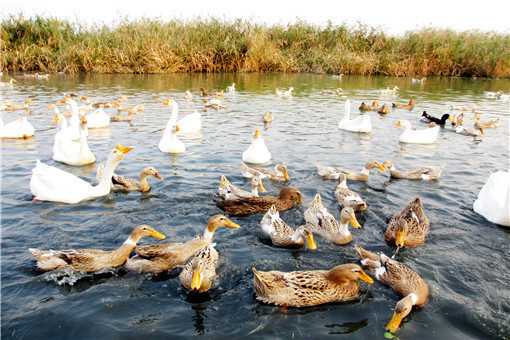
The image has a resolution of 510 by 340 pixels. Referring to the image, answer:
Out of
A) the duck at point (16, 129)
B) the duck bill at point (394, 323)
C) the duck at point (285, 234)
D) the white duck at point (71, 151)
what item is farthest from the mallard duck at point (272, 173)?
the duck at point (16, 129)

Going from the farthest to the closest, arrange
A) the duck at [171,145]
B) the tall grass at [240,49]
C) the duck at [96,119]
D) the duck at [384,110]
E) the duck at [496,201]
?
1. the tall grass at [240,49]
2. the duck at [384,110]
3. the duck at [96,119]
4. the duck at [171,145]
5. the duck at [496,201]

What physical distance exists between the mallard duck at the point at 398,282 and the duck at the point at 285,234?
2.40 ft

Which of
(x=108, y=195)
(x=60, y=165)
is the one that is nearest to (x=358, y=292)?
(x=108, y=195)

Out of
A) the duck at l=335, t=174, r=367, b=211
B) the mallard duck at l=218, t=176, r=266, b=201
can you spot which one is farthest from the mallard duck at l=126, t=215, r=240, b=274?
the duck at l=335, t=174, r=367, b=211

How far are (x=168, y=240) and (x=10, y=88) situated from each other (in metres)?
19.5

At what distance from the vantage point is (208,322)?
457cm

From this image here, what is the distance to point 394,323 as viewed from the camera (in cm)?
454

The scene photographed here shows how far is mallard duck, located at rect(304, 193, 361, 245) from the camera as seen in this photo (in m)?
6.55

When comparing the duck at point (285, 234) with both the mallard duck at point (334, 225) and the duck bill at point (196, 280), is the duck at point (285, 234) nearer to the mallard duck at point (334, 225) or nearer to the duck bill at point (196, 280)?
the mallard duck at point (334, 225)

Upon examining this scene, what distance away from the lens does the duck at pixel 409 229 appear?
6238mm

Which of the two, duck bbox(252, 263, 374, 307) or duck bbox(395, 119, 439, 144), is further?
duck bbox(395, 119, 439, 144)

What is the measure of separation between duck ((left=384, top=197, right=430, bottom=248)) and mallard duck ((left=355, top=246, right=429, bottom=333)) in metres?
0.62

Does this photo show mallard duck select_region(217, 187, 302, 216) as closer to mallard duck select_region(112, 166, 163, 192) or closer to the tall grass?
mallard duck select_region(112, 166, 163, 192)

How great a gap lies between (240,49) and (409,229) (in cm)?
2825
